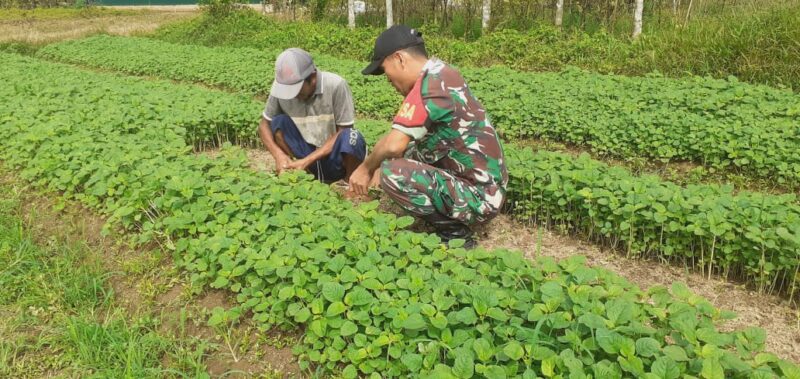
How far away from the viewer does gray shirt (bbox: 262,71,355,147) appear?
4.20 meters

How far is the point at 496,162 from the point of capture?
3.45m

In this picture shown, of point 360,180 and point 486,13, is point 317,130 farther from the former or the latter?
point 486,13

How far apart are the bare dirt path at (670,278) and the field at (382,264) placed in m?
0.02

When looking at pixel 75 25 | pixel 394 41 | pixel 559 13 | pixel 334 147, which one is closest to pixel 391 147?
pixel 394 41

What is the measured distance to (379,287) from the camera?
92.1 inches

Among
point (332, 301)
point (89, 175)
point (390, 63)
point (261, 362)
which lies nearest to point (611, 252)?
point (390, 63)

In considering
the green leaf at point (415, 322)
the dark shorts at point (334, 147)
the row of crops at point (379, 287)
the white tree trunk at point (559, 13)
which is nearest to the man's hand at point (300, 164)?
the dark shorts at point (334, 147)

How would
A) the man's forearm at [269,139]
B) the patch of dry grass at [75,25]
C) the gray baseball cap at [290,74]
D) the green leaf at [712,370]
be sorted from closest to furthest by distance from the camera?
the green leaf at [712,370], the gray baseball cap at [290,74], the man's forearm at [269,139], the patch of dry grass at [75,25]

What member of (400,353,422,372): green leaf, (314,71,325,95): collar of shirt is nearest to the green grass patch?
(400,353,422,372): green leaf

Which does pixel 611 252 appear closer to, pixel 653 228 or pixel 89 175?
pixel 653 228

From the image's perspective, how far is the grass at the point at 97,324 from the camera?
8.34ft

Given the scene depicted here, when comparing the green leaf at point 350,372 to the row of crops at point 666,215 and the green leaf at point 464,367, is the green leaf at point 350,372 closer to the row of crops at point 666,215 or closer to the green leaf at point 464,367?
the green leaf at point 464,367

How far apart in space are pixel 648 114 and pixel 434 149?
11.0 ft

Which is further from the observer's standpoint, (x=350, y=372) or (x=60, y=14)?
(x=60, y=14)
